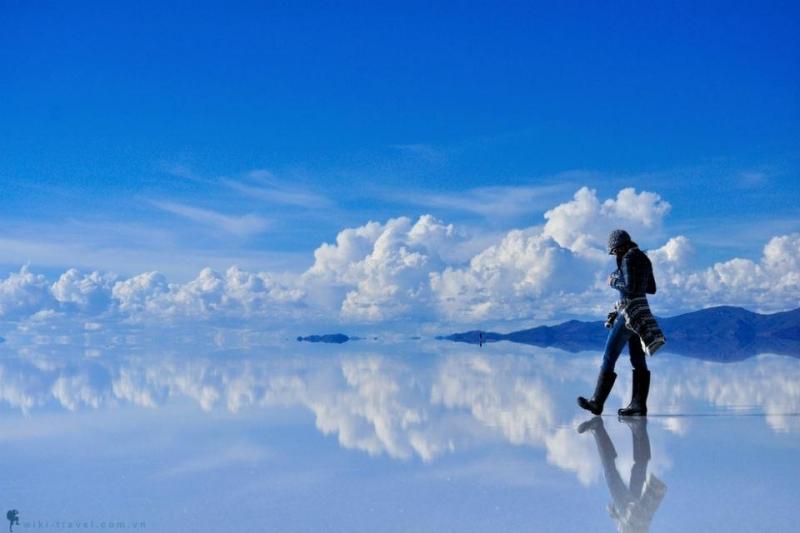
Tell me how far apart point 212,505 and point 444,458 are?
9.00 ft

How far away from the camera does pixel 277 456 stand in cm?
844

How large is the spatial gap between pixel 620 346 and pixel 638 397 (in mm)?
842

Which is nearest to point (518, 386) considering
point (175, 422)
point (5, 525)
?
point (175, 422)

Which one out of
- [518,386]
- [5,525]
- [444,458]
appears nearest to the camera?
[5,525]

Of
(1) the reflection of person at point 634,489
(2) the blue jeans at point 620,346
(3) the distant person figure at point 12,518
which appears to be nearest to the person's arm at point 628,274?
(2) the blue jeans at point 620,346

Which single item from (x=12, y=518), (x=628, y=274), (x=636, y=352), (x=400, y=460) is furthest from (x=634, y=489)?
(x=636, y=352)

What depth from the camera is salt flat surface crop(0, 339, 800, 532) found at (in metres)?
5.97

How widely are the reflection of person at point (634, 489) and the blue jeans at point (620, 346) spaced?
2454 mm

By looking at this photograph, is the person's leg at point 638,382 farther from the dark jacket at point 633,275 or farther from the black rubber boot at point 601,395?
the dark jacket at point 633,275

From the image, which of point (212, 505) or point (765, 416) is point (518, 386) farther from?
point (212, 505)

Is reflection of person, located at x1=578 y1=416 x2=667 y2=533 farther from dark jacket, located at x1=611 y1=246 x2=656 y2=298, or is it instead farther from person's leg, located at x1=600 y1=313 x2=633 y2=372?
dark jacket, located at x1=611 y1=246 x2=656 y2=298

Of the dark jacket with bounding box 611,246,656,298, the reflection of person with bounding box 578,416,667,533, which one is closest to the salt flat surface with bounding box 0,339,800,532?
the reflection of person with bounding box 578,416,667,533

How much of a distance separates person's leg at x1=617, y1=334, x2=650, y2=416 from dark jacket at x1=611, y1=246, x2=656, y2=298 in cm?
77

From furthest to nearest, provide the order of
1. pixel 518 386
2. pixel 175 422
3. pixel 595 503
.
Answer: pixel 518 386
pixel 175 422
pixel 595 503
